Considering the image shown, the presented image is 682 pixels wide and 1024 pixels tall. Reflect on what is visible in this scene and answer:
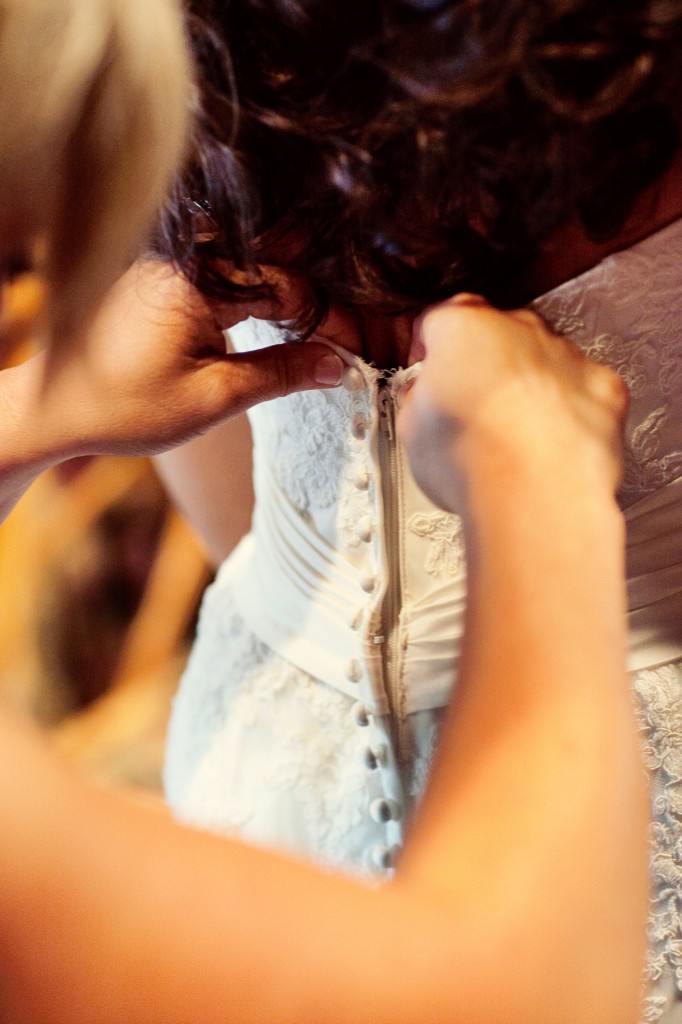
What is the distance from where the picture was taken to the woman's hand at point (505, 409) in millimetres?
414

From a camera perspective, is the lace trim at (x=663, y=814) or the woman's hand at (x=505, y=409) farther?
the lace trim at (x=663, y=814)

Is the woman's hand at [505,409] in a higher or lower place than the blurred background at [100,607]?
higher

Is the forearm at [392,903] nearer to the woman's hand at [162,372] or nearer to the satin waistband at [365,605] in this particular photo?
the satin waistband at [365,605]

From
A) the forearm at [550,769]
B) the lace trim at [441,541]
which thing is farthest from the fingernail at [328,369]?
the forearm at [550,769]

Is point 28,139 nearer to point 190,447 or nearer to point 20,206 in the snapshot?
point 20,206

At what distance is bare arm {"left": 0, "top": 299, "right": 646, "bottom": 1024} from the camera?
12.1 inches

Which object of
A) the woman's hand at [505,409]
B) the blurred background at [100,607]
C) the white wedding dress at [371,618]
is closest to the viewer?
the woman's hand at [505,409]

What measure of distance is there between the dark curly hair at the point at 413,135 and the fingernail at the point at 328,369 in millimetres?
38

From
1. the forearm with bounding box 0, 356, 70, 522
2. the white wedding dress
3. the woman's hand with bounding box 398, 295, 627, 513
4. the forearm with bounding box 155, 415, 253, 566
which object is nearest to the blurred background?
the forearm with bounding box 155, 415, 253, 566

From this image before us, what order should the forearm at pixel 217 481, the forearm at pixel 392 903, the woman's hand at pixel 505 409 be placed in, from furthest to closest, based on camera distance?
the forearm at pixel 217 481, the woman's hand at pixel 505 409, the forearm at pixel 392 903

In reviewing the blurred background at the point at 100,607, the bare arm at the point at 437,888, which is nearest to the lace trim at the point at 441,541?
the bare arm at the point at 437,888

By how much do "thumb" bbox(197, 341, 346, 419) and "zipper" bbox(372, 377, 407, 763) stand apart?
0.04 m

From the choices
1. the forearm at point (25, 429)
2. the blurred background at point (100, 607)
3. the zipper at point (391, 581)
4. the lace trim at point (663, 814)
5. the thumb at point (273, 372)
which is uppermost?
the thumb at point (273, 372)

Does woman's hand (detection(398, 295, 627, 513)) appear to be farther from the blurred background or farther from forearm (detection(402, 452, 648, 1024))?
the blurred background
